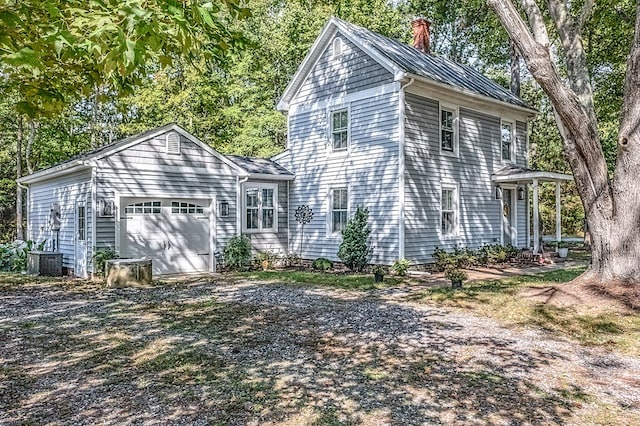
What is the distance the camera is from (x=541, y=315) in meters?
7.18

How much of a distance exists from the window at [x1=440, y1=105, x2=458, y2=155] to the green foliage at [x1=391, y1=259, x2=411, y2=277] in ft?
12.6

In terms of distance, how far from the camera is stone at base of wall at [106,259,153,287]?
35.1ft

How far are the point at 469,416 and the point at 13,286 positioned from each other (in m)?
11.2

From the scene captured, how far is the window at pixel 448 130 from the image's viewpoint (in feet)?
46.1

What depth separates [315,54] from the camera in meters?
15.2

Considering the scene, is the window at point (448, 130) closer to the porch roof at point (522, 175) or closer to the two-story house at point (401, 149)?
the two-story house at point (401, 149)

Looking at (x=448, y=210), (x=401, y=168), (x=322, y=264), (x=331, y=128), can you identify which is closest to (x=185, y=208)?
(x=322, y=264)

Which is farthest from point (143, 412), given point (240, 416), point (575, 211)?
point (575, 211)

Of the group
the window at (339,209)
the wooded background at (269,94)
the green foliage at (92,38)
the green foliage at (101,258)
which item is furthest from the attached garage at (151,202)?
the green foliage at (92,38)

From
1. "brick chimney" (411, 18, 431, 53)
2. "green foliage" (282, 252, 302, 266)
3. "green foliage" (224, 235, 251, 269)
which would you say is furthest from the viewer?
"brick chimney" (411, 18, 431, 53)

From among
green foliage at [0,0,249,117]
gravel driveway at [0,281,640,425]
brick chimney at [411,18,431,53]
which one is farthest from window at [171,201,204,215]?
brick chimney at [411,18,431,53]

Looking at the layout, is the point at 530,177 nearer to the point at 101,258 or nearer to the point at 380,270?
the point at 380,270

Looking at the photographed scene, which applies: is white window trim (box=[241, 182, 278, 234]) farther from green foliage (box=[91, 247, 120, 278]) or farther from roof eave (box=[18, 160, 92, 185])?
roof eave (box=[18, 160, 92, 185])

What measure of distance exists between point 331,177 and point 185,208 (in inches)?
176
